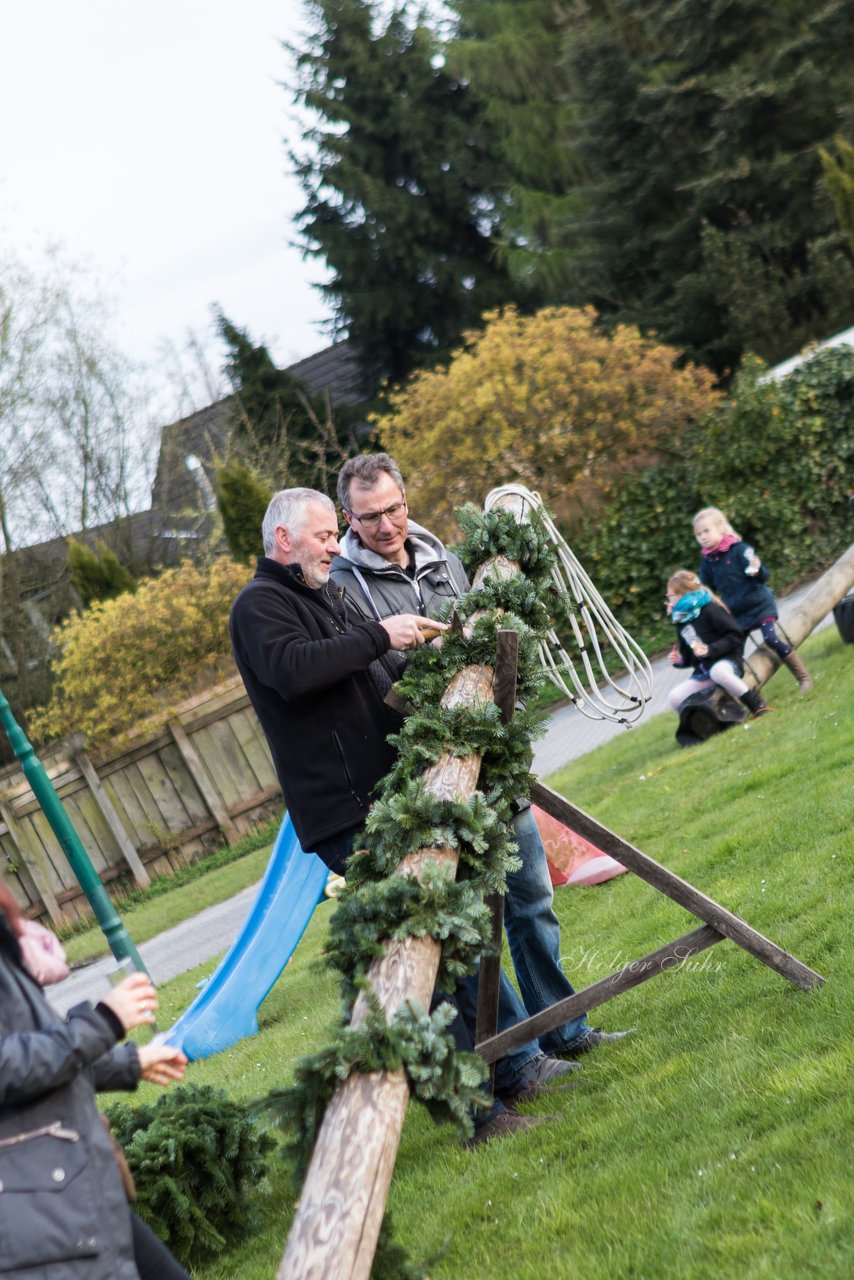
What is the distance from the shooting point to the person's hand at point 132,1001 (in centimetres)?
274

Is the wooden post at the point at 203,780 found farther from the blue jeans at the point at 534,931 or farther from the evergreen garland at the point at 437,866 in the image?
the blue jeans at the point at 534,931

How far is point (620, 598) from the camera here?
1795 cm

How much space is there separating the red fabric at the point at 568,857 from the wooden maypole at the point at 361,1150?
4139mm

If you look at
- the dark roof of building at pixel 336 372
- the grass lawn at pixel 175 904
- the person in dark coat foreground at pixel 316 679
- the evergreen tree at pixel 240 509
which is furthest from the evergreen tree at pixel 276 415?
the person in dark coat foreground at pixel 316 679

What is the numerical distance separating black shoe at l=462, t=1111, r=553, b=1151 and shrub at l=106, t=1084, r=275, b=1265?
747 millimetres

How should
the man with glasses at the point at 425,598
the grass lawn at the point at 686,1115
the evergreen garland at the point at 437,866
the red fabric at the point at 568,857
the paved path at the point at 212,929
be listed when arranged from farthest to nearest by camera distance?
the paved path at the point at 212,929 → the red fabric at the point at 568,857 → the man with glasses at the point at 425,598 → the grass lawn at the point at 686,1115 → the evergreen garland at the point at 437,866

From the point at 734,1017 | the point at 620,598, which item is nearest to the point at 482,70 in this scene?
the point at 620,598

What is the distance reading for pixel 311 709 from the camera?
4.44 metres

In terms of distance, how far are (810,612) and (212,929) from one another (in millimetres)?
6343

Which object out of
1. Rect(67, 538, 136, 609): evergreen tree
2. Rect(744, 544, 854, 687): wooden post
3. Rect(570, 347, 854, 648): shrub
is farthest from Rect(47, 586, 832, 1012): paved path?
Rect(67, 538, 136, 609): evergreen tree

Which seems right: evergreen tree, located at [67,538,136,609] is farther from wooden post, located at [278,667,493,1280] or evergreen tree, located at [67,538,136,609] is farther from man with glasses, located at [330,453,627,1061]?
wooden post, located at [278,667,493,1280]

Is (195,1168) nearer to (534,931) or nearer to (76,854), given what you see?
(534,931)

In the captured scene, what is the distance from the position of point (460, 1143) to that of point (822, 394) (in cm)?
1518

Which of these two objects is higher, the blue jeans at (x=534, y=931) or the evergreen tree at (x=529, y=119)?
the evergreen tree at (x=529, y=119)
